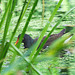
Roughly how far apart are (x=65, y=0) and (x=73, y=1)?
14 centimetres

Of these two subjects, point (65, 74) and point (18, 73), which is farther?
point (65, 74)

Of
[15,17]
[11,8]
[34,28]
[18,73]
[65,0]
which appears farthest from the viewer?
[65,0]

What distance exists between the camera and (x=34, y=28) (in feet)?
7.55

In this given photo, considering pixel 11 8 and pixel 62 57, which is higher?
pixel 11 8

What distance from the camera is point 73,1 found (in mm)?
2928

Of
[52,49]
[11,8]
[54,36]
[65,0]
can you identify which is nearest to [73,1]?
[65,0]

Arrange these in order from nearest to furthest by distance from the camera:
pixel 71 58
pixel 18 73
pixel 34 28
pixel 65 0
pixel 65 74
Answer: pixel 18 73 < pixel 65 74 < pixel 71 58 < pixel 34 28 < pixel 65 0

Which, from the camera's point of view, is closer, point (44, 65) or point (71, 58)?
point (44, 65)

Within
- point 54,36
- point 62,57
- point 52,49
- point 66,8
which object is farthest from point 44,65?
point 66,8

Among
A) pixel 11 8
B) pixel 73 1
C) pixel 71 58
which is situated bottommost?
pixel 71 58

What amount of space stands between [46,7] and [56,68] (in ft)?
5.48

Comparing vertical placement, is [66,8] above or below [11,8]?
below

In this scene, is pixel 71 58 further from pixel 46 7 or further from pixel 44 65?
pixel 46 7

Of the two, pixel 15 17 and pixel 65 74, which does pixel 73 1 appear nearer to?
pixel 15 17
